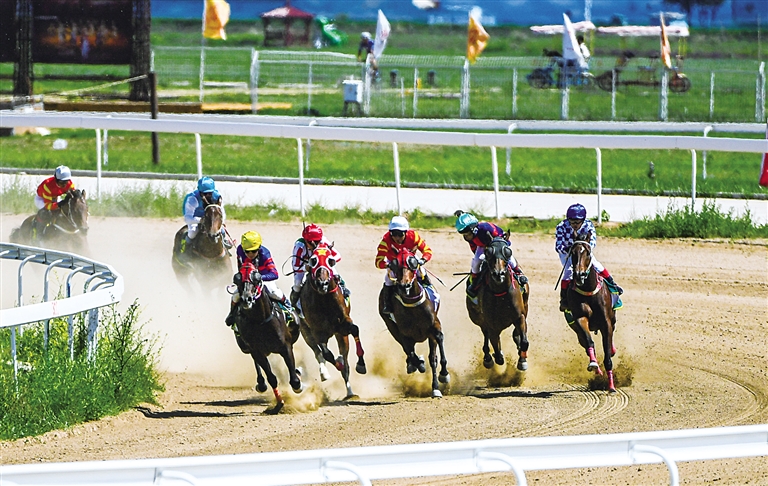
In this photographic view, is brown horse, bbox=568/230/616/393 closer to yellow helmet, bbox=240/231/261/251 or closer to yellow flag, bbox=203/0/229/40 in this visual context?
yellow helmet, bbox=240/231/261/251

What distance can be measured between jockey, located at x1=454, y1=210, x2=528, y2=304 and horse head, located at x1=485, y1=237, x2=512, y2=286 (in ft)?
0.91

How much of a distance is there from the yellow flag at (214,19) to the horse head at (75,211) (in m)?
14.2

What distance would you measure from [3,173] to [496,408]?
10441 mm

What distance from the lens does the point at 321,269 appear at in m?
9.16

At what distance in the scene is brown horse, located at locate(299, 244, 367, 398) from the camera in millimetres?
9258

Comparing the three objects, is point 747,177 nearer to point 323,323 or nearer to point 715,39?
point 323,323

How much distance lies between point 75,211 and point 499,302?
201 inches

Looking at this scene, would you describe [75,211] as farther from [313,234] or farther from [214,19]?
[214,19]

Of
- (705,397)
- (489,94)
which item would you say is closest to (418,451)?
(705,397)

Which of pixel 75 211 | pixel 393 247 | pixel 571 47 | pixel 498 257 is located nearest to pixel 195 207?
pixel 75 211

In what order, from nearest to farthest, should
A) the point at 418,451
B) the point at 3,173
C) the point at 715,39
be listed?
the point at 418,451 → the point at 3,173 → the point at 715,39

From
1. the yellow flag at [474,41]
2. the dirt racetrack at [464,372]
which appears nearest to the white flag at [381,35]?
the yellow flag at [474,41]

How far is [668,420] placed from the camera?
27.2ft

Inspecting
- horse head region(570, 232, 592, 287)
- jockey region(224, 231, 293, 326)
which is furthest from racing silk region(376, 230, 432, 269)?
horse head region(570, 232, 592, 287)
